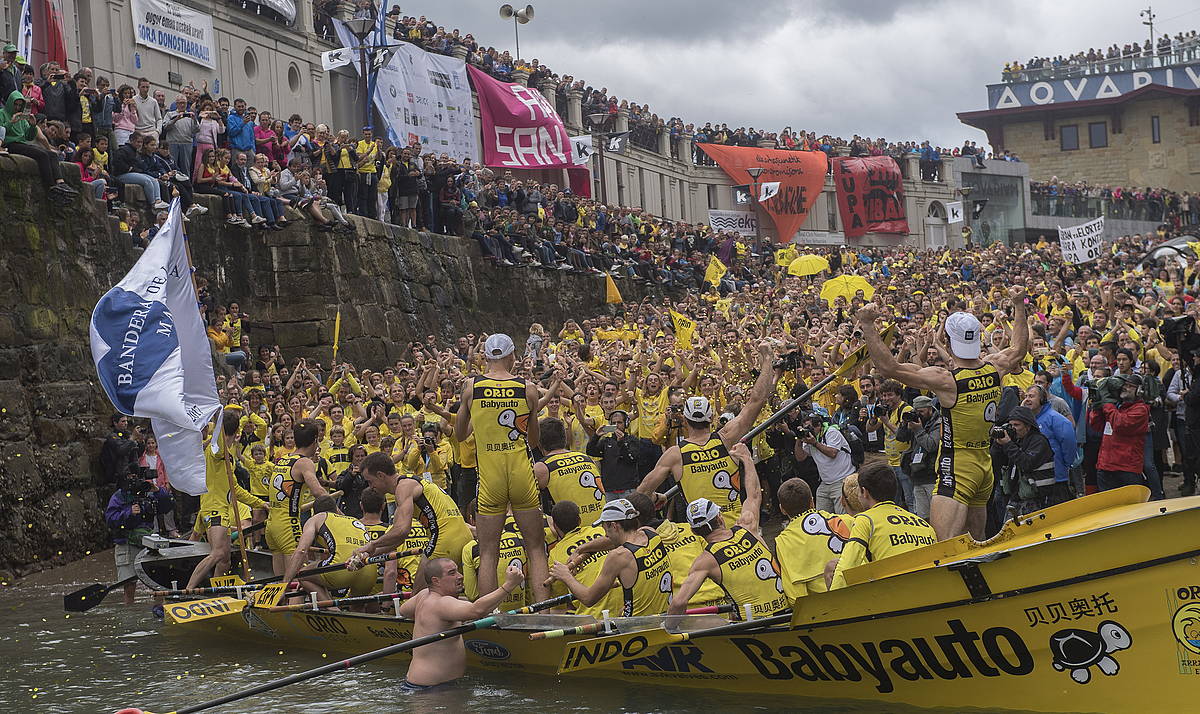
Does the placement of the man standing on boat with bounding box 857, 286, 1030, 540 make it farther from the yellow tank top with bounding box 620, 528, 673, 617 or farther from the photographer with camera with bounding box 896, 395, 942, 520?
the photographer with camera with bounding box 896, 395, 942, 520

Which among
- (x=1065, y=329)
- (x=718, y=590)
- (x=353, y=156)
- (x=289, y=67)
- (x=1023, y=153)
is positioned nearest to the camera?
(x=718, y=590)

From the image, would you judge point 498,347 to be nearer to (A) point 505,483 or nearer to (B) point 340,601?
(A) point 505,483

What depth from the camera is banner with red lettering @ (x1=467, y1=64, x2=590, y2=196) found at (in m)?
34.4

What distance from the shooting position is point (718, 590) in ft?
30.2

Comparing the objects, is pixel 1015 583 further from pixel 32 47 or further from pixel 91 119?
pixel 32 47

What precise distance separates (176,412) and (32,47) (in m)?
13.3

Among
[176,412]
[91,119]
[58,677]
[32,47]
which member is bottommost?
[58,677]

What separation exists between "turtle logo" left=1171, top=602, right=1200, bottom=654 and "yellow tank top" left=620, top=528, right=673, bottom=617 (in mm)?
3470

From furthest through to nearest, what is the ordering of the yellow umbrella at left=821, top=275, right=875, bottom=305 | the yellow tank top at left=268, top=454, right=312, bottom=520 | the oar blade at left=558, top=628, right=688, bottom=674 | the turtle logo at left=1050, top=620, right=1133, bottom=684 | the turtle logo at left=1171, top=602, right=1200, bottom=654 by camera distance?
the yellow umbrella at left=821, top=275, right=875, bottom=305 → the yellow tank top at left=268, top=454, right=312, bottom=520 → the oar blade at left=558, top=628, right=688, bottom=674 → the turtle logo at left=1050, top=620, right=1133, bottom=684 → the turtle logo at left=1171, top=602, right=1200, bottom=654

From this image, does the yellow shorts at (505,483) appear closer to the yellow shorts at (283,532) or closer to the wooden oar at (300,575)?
the wooden oar at (300,575)

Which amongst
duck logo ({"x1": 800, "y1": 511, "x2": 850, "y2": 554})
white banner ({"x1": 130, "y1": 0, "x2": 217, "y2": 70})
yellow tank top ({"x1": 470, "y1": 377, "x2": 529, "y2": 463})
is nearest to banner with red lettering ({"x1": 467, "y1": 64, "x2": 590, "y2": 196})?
white banner ({"x1": 130, "y1": 0, "x2": 217, "y2": 70})

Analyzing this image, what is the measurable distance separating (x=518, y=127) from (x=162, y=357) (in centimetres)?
2381

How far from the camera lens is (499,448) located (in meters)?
9.89

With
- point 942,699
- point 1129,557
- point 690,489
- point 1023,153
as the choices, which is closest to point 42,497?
point 690,489
